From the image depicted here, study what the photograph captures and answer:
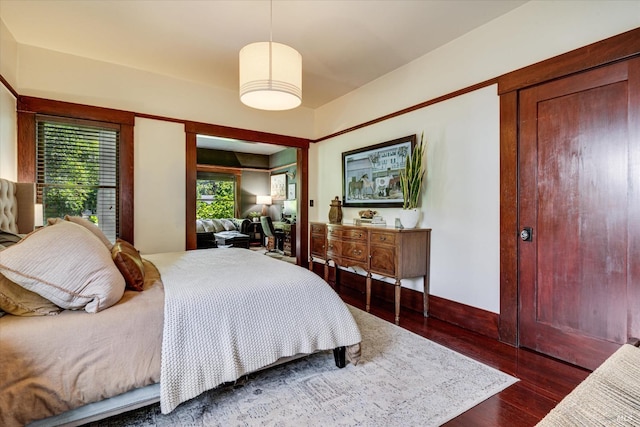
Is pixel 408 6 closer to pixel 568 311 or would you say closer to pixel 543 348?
pixel 568 311

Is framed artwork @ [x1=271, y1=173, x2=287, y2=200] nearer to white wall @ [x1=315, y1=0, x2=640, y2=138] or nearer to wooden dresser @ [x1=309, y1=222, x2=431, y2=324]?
white wall @ [x1=315, y1=0, x2=640, y2=138]

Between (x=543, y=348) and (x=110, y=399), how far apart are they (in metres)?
2.80

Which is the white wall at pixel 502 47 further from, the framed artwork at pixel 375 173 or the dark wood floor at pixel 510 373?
the dark wood floor at pixel 510 373

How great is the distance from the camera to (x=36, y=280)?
1.31m

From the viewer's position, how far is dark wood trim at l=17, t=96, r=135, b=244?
10.0ft

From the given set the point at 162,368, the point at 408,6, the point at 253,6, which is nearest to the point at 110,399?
the point at 162,368

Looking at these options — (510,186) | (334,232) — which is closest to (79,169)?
(334,232)

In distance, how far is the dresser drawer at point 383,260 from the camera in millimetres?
3063

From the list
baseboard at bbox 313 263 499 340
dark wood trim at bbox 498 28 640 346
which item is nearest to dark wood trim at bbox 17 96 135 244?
baseboard at bbox 313 263 499 340

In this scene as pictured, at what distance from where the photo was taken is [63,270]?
1.37m

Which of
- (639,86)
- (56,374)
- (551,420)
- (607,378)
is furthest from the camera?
(639,86)

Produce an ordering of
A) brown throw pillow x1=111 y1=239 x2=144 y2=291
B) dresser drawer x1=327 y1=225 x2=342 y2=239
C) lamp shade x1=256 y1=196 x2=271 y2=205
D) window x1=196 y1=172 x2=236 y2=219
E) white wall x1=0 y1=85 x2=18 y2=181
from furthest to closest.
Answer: lamp shade x1=256 y1=196 x2=271 y2=205 → window x1=196 y1=172 x2=236 y2=219 → dresser drawer x1=327 y1=225 x2=342 y2=239 → white wall x1=0 y1=85 x2=18 y2=181 → brown throw pillow x1=111 y1=239 x2=144 y2=291

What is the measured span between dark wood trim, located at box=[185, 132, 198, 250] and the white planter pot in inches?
102

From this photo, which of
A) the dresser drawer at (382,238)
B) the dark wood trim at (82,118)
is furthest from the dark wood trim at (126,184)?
the dresser drawer at (382,238)
